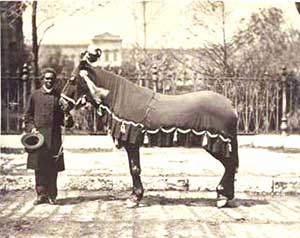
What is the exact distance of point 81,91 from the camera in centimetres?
769

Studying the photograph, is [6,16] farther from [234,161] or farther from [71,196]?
[234,161]

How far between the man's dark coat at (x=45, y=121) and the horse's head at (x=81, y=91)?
34cm

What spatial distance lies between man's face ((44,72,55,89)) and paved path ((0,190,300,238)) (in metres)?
1.51

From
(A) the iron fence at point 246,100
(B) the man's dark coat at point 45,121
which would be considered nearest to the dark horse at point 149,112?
(B) the man's dark coat at point 45,121

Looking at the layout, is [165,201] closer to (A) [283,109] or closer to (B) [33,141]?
(B) [33,141]

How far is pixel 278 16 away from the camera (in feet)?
64.9

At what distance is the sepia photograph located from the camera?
7141 millimetres

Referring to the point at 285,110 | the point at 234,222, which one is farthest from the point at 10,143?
the point at 234,222

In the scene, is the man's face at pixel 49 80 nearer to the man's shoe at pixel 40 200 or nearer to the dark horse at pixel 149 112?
the dark horse at pixel 149 112

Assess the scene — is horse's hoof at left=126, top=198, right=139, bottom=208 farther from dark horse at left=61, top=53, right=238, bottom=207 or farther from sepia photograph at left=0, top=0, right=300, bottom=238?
dark horse at left=61, top=53, right=238, bottom=207

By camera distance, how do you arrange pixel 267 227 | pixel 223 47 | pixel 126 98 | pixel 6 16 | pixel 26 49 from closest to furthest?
pixel 267 227, pixel 126 98, pixel 6 16, pixel 223 47, pixel 26 49

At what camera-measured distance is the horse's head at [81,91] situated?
765 cm

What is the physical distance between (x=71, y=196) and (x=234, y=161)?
2.41m

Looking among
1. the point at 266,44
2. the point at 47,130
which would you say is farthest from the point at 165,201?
the point at 266,44
